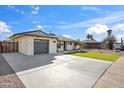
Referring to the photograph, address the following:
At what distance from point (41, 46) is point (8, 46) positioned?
5167mm

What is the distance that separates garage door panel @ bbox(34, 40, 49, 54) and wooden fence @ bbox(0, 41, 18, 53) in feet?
15.3

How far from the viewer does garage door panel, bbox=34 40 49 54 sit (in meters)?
12.8

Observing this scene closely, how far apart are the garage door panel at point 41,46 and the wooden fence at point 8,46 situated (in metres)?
4.66

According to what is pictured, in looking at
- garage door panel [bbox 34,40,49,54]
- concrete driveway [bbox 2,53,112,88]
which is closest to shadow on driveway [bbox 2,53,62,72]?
concrete driveway [bbox 2,53,112,88]

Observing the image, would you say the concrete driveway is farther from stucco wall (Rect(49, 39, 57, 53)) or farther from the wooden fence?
the wooden fence

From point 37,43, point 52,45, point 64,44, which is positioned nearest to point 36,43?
point 37,43

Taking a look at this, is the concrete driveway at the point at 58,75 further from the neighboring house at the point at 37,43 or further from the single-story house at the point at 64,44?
the single-story house at the point at 64,44

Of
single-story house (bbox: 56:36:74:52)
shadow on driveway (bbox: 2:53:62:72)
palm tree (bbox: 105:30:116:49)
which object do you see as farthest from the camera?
palm tree (bbox: 105:30:116:49)
